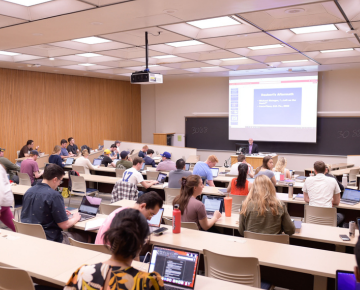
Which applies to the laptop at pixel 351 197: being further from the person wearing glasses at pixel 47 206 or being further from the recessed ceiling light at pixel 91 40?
the recessed ceiling light at pixel 91 40

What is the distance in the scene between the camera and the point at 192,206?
11.9 feet

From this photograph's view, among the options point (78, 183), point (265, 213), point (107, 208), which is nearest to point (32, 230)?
point (107, 208)

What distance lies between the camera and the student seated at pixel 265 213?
3.29 metres

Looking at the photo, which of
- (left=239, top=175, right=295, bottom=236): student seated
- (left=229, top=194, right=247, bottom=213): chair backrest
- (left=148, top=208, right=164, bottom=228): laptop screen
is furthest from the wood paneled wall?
(left=239, top=175, right=295, bottom=236): student seated

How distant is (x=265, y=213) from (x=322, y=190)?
1.85 meters

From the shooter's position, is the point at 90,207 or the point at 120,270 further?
the point at 90,207

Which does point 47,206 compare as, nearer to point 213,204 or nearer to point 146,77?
point 213,204

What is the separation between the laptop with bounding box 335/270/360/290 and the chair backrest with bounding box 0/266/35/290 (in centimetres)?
193

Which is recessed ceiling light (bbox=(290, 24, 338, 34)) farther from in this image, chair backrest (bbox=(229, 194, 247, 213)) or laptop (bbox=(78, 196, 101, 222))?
laptop (bbox=(78, 196, 101, 222))

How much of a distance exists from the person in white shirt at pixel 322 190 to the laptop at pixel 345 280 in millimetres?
2955

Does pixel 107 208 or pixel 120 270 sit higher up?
pixel 120 270

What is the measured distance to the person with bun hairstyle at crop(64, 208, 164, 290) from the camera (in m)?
1.60

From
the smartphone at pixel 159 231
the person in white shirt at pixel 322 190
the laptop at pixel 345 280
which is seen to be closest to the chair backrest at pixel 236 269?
the laptop at pixel 345 280

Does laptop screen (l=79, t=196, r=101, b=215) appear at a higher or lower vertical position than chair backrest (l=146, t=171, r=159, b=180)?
higher
